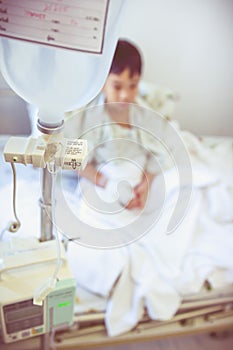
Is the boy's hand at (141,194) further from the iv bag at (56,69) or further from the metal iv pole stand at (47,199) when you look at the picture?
the iv bag at (56,69)

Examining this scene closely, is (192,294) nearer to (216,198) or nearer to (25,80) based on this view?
(216,198)

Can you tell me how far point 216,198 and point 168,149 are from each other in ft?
0.77

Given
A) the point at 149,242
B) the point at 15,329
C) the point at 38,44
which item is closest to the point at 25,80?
the point at 38,44

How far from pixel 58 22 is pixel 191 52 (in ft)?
4.65

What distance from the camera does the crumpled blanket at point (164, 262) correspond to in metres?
1.04

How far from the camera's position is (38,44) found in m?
0.53

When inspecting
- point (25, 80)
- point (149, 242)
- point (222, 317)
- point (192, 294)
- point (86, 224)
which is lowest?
point (222, 317)

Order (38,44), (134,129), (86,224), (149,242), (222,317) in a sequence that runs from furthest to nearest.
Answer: (134,129)
(222,317)
(149,242)
(86,224)
(38,44)

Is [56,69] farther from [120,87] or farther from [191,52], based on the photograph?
[191,52]

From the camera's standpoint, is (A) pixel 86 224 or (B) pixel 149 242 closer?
(A) pixel 86 224

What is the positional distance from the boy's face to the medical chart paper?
862 millimetres

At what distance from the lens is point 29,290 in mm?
761

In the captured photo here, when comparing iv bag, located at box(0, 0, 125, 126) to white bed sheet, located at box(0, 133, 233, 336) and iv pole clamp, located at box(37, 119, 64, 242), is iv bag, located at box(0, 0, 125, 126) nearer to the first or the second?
iv pole clamp, located at box(37, 119, 64, 242)

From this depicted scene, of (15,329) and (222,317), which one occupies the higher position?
(15,329)
